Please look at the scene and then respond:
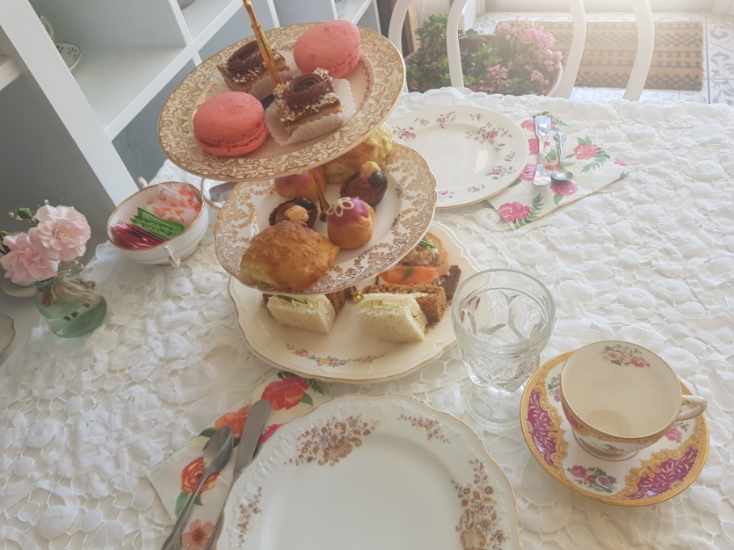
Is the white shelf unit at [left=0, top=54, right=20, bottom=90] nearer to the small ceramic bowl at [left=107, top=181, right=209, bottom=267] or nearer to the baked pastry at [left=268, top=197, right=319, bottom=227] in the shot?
the small ceramic bowl at [left=107, top=181, right=209, bottom=267]

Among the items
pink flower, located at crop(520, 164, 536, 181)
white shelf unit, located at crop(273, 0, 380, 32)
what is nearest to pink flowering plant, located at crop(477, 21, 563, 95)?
white shelf unit, located at crop(273, 0, 380, 32)

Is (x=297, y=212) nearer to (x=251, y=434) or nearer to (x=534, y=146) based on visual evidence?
(x=251, y=434)

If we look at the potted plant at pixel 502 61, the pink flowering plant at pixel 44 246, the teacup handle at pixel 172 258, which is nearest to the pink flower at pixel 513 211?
the teacup handle at pixel 172 258

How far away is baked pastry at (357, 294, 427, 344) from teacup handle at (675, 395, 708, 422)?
0.31 meters

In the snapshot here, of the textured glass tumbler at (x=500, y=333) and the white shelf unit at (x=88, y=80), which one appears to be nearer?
the textured glass tumbler at (x=500, y=333)

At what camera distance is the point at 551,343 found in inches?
29.0

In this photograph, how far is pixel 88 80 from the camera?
137 centimetres

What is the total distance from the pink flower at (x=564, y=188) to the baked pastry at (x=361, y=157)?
299 mm

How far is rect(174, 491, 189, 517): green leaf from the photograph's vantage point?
65cm

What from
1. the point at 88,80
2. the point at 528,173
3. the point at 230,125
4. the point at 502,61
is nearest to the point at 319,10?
A: the point at 502,61

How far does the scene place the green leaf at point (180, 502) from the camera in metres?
0.65

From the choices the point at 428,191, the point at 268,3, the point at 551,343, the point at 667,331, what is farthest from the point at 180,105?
the point at 268,3

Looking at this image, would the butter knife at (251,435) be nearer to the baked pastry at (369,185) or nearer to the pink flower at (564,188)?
the baked pastry at (369,185)

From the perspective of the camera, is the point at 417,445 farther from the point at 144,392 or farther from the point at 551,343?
the point at 144,392
